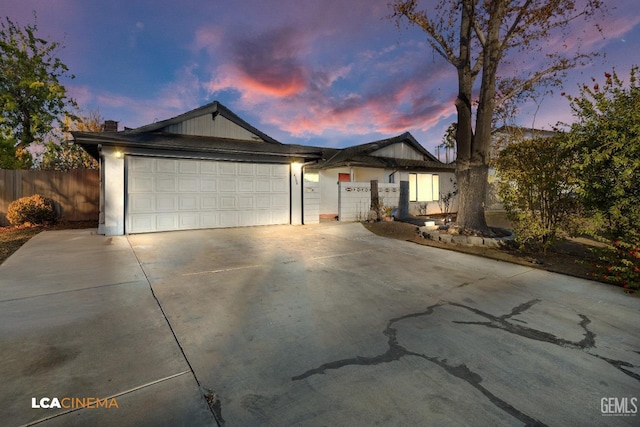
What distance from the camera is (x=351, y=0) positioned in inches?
357

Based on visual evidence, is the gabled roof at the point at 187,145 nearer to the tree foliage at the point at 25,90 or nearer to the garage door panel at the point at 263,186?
the garage door panel at the point at 263,186

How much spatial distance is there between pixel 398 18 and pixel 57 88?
1805 cm

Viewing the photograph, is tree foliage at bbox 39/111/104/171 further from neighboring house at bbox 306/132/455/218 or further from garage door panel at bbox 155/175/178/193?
neighboring house at bbox 306/132/455/218

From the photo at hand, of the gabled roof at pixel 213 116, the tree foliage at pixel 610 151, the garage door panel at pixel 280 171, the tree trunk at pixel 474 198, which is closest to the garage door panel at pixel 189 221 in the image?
the gabled roof at pixel 213 116

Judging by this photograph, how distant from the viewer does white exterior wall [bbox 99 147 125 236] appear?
→ 830cm

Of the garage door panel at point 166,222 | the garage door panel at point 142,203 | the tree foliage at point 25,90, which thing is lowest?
the garage door panel at point 166,222

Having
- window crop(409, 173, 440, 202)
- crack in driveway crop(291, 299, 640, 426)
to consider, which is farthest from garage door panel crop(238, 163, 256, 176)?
window crop(409, 173, 440, 202)

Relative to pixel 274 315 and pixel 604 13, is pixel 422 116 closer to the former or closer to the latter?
pixel 604 13

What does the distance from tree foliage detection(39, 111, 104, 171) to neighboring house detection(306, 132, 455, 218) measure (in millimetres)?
14928

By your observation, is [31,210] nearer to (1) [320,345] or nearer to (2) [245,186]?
(2) [245,186]

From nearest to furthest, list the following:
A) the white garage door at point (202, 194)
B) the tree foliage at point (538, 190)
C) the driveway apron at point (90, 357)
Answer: the driveway apron at point (90, 357), the tree foliage at point (538, 190), the white garage door at point (202, 194)

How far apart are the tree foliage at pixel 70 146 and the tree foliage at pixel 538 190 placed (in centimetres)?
2122

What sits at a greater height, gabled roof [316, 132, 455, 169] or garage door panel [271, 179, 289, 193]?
gabled roof [316, 132, 455, 169]

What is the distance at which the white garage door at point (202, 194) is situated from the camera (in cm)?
882
